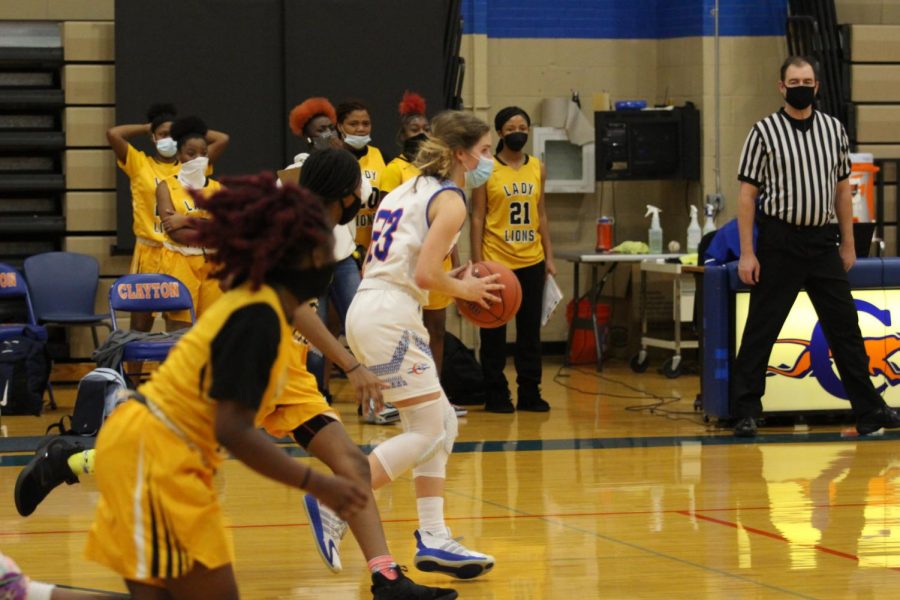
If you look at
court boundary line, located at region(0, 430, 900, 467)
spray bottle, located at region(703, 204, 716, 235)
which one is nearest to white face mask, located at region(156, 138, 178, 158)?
court boundary line, located at region(0, 430, 900, 467)

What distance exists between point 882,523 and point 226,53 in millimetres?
6820

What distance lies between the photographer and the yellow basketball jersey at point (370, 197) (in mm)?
8930

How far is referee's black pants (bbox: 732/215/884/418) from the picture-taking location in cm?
766

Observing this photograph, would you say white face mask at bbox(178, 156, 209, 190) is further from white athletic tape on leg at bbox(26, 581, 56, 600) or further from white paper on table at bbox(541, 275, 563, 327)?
white athletic tape on leg at bbox(26, 581, 56, 600)

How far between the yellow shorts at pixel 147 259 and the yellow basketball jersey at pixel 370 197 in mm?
1427

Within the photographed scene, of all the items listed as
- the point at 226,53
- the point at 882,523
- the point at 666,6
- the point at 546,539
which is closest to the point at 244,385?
the point at 546,539

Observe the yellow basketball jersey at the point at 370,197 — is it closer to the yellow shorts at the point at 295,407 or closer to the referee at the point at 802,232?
the referee at the point at 802,232

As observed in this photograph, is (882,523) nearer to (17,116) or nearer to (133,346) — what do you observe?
(133,346)

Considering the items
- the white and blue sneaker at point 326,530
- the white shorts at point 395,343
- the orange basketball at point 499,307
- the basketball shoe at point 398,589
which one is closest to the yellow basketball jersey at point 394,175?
the orange basketball at point 499,307

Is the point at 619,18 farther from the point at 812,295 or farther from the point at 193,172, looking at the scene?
the point at 812,295

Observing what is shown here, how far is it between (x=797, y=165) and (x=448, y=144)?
10.8ft

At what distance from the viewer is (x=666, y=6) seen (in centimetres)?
1238

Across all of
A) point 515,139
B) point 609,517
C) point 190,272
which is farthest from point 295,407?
point 190,272

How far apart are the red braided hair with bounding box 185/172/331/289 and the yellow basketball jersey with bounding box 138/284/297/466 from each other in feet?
0.18
